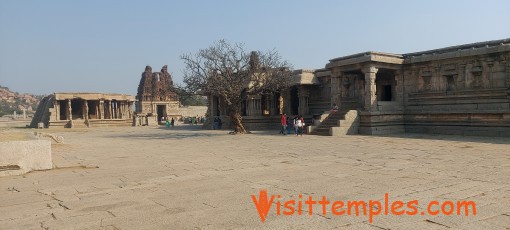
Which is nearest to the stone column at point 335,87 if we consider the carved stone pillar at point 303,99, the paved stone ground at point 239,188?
the carved stone pillar at point 303,99

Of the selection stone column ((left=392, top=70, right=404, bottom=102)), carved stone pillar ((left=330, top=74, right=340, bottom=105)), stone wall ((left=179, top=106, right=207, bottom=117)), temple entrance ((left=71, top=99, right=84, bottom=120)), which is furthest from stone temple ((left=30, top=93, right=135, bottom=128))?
stone column ((left=392, top=70, right=404, bottom=102))

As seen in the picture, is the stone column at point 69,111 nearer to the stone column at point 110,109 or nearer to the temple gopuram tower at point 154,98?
the stone column at point 110,109

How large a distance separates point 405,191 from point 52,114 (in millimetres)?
43173

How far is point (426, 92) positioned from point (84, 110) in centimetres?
3757

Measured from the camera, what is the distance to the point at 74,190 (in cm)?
689

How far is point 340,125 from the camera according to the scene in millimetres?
20156

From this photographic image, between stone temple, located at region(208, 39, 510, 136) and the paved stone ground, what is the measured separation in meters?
8.50

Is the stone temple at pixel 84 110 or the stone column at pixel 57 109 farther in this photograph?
the stone column at pixel 57 109

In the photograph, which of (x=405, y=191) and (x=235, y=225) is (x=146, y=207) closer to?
(x=235, y=225)

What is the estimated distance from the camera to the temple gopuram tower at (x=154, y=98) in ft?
192

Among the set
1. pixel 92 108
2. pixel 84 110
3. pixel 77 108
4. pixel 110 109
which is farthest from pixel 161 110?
pixel 84 110

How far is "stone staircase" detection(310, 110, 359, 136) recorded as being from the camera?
1991cm

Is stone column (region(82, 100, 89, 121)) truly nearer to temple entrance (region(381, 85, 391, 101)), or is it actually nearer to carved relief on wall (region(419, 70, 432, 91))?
temple entrance (region(381, 85, 391, 101))

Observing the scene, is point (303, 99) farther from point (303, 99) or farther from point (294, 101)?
point (294, 101)
